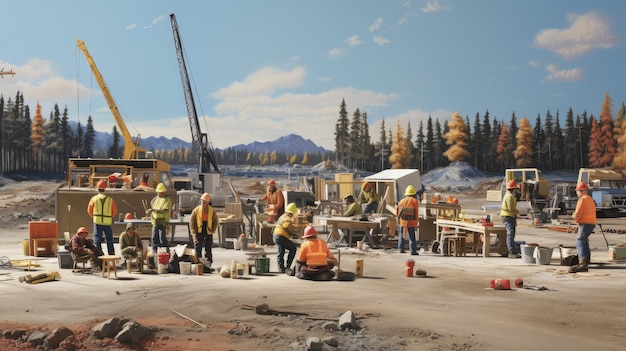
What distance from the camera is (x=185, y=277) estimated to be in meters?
13.6

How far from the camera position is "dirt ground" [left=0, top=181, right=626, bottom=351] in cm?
844

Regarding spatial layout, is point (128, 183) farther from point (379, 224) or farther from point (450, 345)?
point (450, 345)

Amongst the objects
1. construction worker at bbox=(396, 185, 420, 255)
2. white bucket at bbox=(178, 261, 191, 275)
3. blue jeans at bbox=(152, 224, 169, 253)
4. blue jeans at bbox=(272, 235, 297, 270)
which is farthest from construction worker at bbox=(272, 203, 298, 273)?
construction worker at bbox=(396, 185, 420, 255)

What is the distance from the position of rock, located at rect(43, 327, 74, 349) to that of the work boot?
10875 mm

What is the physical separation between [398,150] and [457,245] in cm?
9833

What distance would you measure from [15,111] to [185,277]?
10874 centimetres

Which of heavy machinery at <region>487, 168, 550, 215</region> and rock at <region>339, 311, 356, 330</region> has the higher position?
heavy machinery at <region>487, 168, 550, 215</region>

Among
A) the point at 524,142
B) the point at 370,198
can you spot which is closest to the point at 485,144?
the point at 524,142

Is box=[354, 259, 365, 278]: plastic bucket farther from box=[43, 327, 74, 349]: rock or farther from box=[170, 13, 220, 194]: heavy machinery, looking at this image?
box=[170, 13, 220, 194]: heavy machinery

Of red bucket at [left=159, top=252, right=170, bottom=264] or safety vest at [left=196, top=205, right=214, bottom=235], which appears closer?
red bucket at [left=159, top=252, right=170, bottom=264]

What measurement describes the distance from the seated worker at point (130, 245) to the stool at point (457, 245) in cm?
852

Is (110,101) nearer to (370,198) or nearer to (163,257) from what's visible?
(370,198)

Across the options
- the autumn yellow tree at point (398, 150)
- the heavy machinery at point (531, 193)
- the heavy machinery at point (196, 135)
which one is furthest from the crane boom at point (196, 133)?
the autumn yellow tree at point (398, 150)

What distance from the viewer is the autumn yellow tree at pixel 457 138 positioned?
111 metres
